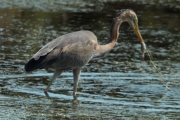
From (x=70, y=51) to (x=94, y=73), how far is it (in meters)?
1.97

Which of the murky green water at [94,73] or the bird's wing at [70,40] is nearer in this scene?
the murky green water at [94,73]

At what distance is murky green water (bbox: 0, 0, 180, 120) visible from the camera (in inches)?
336

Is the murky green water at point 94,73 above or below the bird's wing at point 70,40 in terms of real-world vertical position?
below

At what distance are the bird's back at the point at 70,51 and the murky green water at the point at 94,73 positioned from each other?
1.76 feet

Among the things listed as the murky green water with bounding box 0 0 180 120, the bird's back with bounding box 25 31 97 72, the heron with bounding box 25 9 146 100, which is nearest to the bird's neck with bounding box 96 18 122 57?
the heron with bounding box 25 9 146 100

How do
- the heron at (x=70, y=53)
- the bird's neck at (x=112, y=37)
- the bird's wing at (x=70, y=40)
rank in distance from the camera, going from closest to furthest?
the heron at (x=70, y=53)
the bird's wing at (x=70, y=40)
the bird's neck at (x=112, y=37)

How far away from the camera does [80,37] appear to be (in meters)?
9.80

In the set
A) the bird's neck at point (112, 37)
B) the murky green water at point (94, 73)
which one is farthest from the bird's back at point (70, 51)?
the murky green water at point (94, 73)

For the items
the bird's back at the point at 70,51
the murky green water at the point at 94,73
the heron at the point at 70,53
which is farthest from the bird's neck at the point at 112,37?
the murky green water at the point at 94,73

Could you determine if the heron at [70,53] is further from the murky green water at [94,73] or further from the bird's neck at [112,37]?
the murky green water at [94,73]

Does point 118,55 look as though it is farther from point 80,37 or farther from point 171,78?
point 80,37

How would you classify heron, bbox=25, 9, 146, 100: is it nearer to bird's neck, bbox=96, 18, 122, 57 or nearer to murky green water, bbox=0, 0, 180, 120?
bird's neck, bbox=96, 18, 122, 57

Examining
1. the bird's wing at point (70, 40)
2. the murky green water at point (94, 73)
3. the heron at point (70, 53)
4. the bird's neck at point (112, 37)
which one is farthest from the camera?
the bird's neck at point (112, 37)

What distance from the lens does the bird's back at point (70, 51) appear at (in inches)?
373
